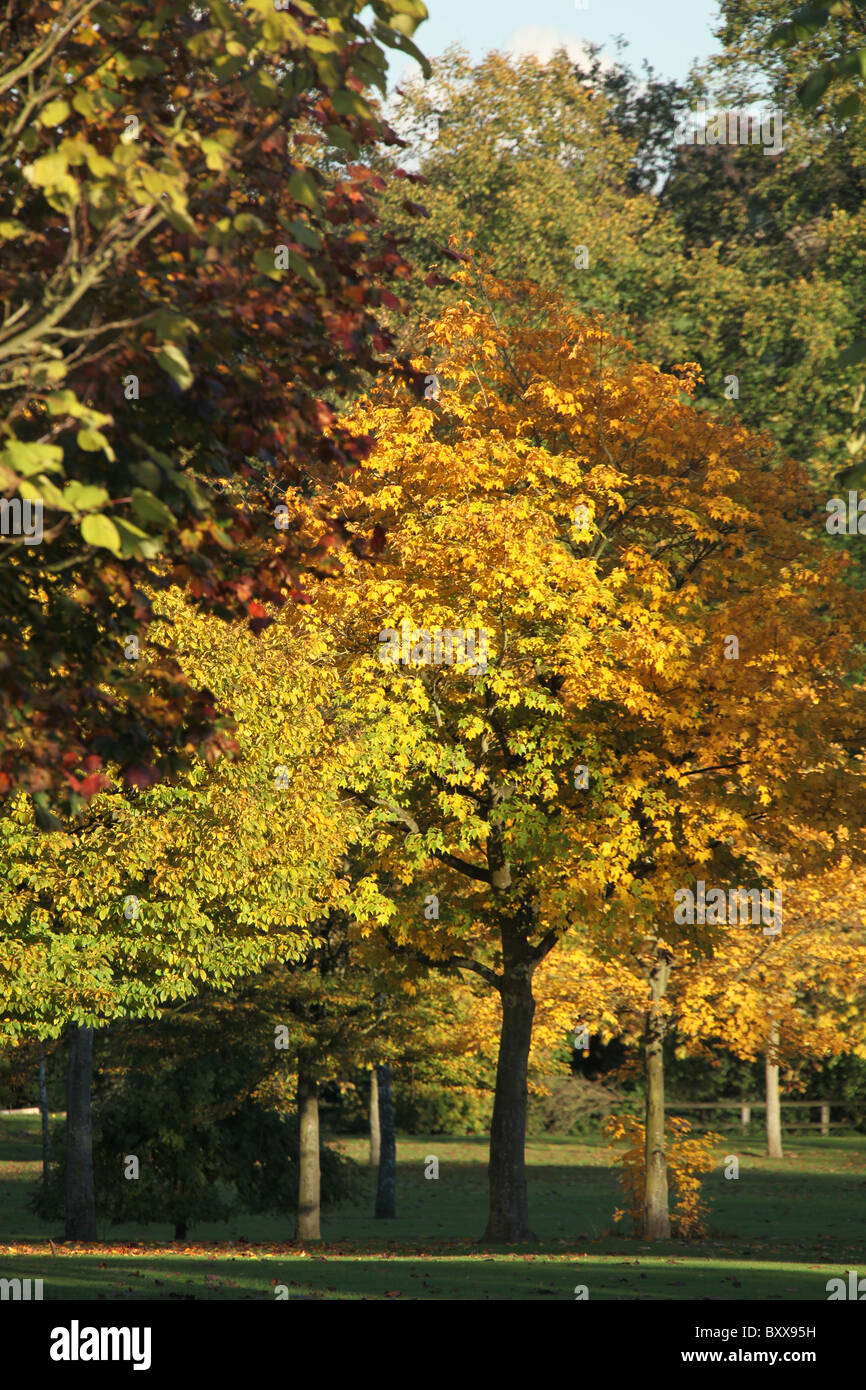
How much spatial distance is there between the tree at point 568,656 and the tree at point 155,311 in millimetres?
10758

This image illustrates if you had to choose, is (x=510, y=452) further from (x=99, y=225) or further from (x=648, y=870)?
(x=99, y=225)

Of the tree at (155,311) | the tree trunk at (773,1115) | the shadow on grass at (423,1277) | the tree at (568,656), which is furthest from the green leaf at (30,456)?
the tree trunk at (773,1115)

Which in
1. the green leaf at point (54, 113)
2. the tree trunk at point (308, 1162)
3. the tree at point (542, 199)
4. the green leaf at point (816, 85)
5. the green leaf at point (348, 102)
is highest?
the tree at point (542, 199)

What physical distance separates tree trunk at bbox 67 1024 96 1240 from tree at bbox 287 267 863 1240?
639 centimetres

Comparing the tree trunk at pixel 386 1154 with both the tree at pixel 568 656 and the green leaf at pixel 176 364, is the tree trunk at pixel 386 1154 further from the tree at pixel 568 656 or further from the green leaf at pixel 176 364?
the green leaf at pixel 176 364

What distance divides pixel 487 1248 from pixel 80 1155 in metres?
7.84

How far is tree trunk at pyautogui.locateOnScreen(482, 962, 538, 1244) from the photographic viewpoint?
2264 cm

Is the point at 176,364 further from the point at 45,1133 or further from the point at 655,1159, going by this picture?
the point at 45,1133

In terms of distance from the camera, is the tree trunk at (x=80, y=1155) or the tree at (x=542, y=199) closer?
the tree trunk at (x=80, y=1155)

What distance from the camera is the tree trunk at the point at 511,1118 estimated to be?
891 inches

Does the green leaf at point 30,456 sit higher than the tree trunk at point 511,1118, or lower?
higher

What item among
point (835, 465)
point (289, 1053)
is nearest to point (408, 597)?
point (289, 1053)

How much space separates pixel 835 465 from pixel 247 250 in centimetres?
2976

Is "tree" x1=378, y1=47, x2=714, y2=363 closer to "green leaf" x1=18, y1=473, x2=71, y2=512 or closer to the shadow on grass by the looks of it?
the shadow on grass
